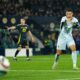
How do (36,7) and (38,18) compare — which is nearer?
(38,18)

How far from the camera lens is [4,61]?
34.3 ft

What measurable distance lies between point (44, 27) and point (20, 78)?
70.9 feet

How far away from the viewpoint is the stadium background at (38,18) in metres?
31.3

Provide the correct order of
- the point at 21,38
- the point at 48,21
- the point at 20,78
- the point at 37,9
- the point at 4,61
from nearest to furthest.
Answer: the point at 4,61 < the point at 20,78 < the point at 21,38 < the point at 48,21 < the point at 37,9

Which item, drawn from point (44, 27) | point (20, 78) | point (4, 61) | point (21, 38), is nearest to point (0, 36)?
point (44, 27)

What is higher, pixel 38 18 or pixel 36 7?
pixel 36 7

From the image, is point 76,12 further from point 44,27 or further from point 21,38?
point 21,38

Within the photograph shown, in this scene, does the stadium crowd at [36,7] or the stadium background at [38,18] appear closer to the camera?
the stadium background at [38,18]

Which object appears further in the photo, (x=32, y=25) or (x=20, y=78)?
(x=32, y=25)

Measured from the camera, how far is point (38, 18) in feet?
116

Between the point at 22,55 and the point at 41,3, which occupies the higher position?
the point at 41,3

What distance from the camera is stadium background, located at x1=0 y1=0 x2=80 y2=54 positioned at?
3133 cm

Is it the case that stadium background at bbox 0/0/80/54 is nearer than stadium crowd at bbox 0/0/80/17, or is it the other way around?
stadium background at bbox 0/0/80/54

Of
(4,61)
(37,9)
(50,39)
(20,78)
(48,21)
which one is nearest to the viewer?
(4,61)
